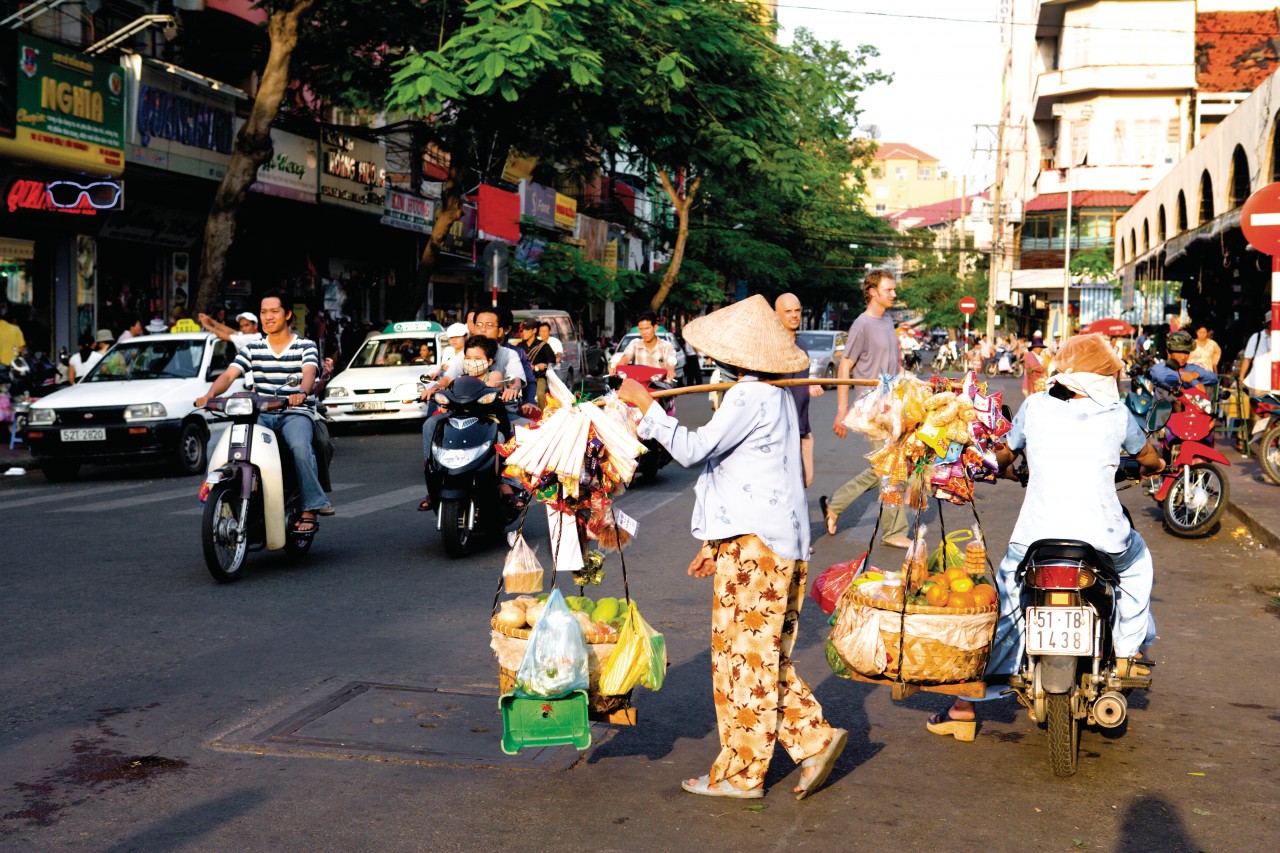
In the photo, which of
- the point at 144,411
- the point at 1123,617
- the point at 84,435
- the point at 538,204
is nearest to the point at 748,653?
the point at 1123,617

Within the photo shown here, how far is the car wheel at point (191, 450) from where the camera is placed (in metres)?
15.1

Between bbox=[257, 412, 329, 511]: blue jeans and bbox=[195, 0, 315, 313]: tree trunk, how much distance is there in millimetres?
10993

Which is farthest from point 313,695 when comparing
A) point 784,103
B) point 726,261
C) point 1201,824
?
point 726,261

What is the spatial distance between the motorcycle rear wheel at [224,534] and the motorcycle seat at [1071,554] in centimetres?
522

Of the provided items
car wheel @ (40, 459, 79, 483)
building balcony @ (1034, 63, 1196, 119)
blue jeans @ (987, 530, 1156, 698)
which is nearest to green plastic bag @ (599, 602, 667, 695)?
blue jeans @ (987, 530, 1156, 698)

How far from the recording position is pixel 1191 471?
11.2 metres

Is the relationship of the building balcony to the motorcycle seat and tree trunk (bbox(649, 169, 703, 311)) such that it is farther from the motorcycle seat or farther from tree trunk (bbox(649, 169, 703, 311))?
the motorcycle seat

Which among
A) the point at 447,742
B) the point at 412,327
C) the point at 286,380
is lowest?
the point at 447,742

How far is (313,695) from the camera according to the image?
595cm

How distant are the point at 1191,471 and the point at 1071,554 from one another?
22.6 feet

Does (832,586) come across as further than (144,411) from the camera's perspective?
No

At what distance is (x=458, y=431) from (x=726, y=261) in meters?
45.4

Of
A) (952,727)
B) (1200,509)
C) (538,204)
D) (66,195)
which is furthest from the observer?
(538,204)

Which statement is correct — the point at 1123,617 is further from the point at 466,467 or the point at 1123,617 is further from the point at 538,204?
the point at 538,204
